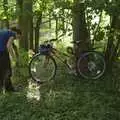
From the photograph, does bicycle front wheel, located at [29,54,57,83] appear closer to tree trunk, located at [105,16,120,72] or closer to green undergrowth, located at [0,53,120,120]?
green undergrowth, located at [0,53,120,120]

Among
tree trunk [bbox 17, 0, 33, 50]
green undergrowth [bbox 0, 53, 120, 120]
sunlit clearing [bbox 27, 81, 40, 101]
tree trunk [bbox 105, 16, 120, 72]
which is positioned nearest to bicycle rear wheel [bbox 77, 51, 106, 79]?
green undergrowth [bbox 0, 53, 120, 120]

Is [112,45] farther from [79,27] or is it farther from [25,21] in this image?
[25,21]

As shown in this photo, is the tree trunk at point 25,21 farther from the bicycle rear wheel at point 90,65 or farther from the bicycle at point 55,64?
the bicycle rear wheel at point 90,65

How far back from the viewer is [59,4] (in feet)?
30.0

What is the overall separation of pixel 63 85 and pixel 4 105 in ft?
5.74

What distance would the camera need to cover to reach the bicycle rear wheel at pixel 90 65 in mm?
8906

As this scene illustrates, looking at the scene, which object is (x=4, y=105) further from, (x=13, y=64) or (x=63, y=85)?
(x=13, y=64)

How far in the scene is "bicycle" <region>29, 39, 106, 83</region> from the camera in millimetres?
8875

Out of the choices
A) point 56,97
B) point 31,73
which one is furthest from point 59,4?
point 56,97

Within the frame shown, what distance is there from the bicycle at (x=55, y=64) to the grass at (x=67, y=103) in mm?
272

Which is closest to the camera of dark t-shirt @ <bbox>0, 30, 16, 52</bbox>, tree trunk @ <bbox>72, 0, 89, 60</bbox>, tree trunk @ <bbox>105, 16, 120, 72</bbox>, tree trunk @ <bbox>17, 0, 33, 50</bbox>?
dark t-shirt @ <bbox>0, 30, 16, 52</bbox>

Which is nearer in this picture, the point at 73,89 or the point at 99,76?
the point at 73,89

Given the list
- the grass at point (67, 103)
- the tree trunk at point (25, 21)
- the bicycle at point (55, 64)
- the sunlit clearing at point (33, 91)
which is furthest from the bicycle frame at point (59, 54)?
the tree trunk at point (25, 21)

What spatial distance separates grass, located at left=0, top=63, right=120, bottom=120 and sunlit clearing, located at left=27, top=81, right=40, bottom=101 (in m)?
0.09
